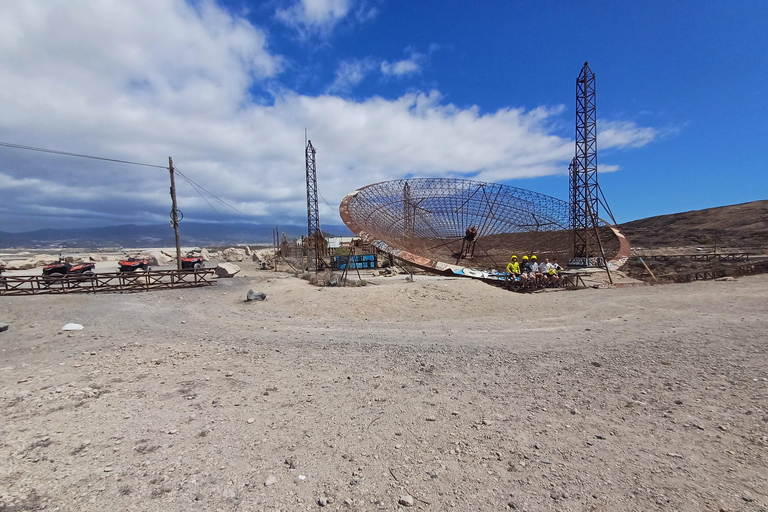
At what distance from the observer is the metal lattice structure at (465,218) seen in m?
26.4

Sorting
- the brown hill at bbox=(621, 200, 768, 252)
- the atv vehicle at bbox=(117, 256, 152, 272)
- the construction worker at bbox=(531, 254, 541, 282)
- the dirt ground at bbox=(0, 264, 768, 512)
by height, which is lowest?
the dirt ground at bbox=(0, 264, 768, 512)

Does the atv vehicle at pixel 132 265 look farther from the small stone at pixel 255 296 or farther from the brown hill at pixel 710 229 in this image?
the brown hill at pixel 710 229

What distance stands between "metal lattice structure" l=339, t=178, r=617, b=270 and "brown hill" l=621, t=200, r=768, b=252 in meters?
23.8

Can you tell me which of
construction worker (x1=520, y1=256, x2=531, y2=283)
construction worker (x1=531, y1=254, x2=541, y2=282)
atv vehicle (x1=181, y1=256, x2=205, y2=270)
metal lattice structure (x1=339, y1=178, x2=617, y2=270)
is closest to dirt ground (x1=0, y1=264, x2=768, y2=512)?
construction worker (x1=520, y1=256, x2=531, y2=283)

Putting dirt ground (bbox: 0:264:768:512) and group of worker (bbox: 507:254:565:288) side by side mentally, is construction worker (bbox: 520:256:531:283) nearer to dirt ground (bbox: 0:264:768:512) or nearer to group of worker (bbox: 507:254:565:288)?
group of worker (bbox: 507:254:565:288)

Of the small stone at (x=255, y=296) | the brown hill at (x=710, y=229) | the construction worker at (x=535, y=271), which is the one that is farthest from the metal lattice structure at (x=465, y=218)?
the brown hill at (x=710, y=229)

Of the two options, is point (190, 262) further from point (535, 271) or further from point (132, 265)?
point (535, 271)

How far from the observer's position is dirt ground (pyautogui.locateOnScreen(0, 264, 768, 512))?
2846 millimetres

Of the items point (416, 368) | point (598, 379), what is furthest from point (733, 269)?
point (416, 368)

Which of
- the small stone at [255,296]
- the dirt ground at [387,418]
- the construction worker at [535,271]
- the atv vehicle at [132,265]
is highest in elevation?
the atv vehicle at [132,265]

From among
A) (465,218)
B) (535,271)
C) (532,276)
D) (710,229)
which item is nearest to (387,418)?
(532,276)

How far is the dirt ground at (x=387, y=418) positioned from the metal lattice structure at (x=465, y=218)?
18.0m

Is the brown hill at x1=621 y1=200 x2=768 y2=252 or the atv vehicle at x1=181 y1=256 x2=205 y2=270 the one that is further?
the brown hill at x1=621 y1=200 x2=768 y2=252

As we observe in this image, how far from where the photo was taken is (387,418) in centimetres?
414
